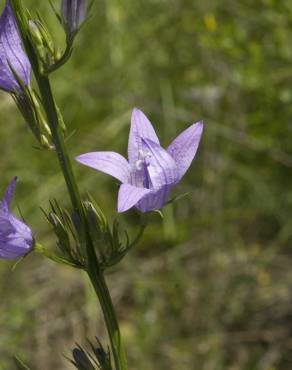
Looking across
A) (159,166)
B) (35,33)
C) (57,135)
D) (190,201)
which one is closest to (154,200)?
(159,166)

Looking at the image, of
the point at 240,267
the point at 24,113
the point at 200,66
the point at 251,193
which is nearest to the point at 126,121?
the point at 200,66

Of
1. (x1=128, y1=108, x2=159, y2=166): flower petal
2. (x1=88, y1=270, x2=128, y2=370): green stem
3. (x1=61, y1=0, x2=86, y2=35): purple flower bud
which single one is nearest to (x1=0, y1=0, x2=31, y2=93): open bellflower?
(x1=61, y1=0, x2=86, y2=35): purple flower bud

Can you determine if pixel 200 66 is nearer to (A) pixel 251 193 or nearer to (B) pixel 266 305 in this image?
(A) pixel 251 193

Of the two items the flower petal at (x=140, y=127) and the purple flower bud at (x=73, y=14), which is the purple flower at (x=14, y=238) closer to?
the flower petal at (x=140, y=127)

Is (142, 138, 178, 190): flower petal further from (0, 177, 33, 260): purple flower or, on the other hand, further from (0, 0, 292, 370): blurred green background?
(0, 0, 292, 370): blurred green background

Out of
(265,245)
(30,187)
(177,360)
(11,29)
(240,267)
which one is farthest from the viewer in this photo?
(30,187)
